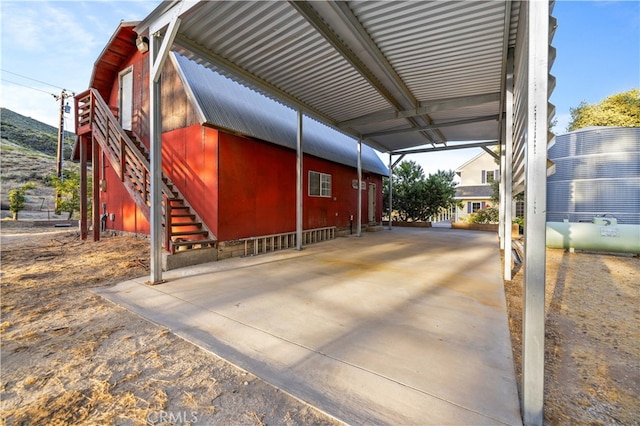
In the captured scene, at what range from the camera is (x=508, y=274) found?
179 inches

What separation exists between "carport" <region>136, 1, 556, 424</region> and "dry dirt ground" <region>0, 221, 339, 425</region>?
54.7 inches

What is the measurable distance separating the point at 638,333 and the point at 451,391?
2566mm

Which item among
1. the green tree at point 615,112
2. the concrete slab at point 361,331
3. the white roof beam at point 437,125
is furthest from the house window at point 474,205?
the concrete slab at point 361,331

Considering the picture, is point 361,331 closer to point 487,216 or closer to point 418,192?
point 418,192

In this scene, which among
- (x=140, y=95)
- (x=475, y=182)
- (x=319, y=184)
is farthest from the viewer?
(x=475, y=182)

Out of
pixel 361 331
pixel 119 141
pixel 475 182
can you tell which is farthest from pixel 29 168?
pixel 475 182

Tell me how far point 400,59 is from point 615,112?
21910mm

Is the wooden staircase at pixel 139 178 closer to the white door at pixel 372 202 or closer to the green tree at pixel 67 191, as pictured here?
the green tree at pixel 67 191

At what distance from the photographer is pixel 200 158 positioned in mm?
6234

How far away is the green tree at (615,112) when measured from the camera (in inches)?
634

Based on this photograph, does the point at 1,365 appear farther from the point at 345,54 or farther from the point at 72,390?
the point at 345,54

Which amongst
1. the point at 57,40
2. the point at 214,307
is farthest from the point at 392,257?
the point at 57,40

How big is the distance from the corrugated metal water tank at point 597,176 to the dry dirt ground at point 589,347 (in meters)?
5.54

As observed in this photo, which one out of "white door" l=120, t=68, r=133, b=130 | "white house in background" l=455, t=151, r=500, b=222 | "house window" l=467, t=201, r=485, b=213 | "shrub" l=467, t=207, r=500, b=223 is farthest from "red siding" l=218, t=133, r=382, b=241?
"house window" l=467, t=201, r=485, b=213
